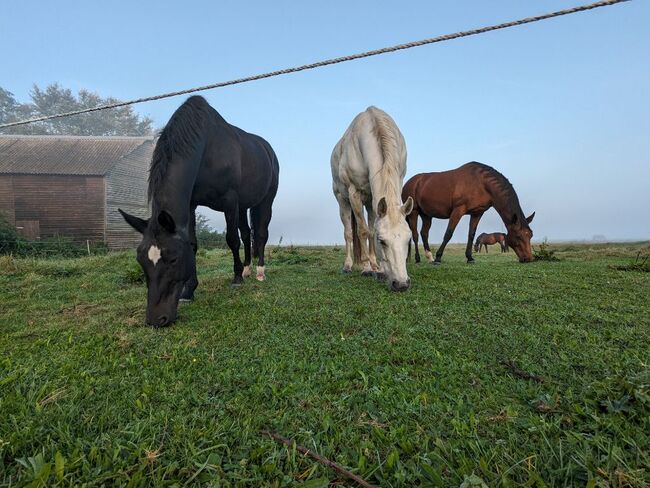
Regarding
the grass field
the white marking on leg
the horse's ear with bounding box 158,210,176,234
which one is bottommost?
the grass field

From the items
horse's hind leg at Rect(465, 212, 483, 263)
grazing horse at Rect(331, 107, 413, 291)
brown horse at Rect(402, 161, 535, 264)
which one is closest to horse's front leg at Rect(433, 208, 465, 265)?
brown horse at Rect(402, 161, 535, 264)

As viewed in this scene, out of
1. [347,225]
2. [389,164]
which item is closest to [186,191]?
[389,164]

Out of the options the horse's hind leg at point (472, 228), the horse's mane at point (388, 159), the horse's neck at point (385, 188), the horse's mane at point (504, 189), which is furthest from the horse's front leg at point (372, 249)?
the horse's mane at point (504, 189)

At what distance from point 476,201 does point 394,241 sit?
5.23 metres

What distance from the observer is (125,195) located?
76.5 feet

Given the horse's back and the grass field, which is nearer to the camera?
→ the grass field

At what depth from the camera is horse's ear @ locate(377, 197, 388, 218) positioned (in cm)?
416

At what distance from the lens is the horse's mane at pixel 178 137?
3.24m

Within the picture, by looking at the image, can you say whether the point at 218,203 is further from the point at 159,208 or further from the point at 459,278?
the point at 459,278

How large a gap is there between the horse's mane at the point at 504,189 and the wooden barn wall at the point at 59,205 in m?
22.6

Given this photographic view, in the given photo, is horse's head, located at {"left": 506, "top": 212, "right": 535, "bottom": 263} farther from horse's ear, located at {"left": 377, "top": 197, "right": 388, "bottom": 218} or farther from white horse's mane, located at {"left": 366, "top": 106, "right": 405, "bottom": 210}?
horse's ear, located at {"left": 377, "top": 197, "right": 388, "bottom": 218}

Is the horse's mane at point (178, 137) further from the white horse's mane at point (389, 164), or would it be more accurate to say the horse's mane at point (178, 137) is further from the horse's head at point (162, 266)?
the white horse's mane at point (389, 164)

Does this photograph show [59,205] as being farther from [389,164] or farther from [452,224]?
[389,164]

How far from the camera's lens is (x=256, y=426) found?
125 centimetres
